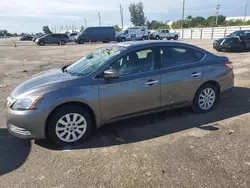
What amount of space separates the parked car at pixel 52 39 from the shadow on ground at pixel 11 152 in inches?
1274

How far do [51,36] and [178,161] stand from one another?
113 feet

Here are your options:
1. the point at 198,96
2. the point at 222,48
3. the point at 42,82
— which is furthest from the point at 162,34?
the point at 42,82

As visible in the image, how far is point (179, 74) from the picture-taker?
13.6 feet

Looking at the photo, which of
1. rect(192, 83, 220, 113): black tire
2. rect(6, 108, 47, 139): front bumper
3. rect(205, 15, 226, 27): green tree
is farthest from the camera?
rect(205, 15, 226, 27): green tree

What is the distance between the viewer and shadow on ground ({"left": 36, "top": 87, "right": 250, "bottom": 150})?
363 centimetres

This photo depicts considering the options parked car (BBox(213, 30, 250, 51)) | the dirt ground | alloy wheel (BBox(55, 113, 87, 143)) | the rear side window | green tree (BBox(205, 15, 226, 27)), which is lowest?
the dirt ground

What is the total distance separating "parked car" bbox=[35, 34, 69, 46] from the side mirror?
3306 cm

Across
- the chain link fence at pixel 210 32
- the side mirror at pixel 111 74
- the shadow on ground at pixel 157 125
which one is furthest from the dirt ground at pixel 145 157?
the chain link fence at pixel 210 32

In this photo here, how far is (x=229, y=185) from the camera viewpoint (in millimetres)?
2520

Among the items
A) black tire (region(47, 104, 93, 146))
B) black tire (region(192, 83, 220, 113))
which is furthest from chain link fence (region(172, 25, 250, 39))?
black tire (region(47, 104, 93, 146))

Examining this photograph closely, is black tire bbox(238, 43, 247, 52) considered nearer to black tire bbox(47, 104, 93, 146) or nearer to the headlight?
black tire bbox(47, 104, 93, 146)

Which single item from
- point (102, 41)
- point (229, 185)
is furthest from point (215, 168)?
point (102, 41)

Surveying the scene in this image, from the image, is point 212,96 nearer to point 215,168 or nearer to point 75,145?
point 215,168

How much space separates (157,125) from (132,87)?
0.95 meters
